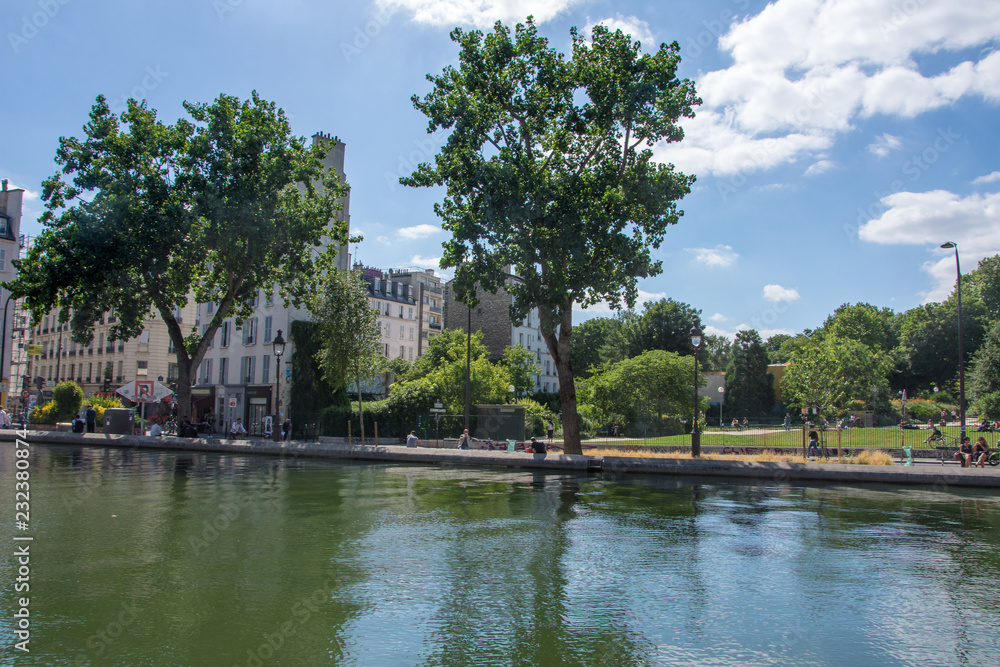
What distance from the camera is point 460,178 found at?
80.3ft

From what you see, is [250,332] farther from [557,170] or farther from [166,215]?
[557,170]

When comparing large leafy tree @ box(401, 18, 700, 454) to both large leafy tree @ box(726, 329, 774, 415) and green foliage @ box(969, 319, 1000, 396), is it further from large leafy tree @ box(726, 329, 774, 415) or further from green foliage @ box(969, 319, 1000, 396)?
large leafy tree @ box(726, 329, 774, 415)

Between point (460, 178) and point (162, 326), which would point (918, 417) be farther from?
point (162, 326)

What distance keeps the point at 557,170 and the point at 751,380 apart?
6373cm

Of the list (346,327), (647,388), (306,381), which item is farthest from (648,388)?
(346,327)

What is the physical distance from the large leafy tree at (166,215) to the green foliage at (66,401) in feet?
51.3

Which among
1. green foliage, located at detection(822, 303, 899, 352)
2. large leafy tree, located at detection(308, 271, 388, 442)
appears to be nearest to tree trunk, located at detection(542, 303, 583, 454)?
large leafy tree, located at detection(308, 271, 388, 442)

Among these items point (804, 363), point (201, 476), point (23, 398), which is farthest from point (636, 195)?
point (23, 398)

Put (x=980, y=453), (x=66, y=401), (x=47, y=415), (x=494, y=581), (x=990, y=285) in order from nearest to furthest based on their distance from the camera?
(x=494, y=581), (x=980, y=453), (x=47, y=415), (x=66, y=401), (x=990, y=285)

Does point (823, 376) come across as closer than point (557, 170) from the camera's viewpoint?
No

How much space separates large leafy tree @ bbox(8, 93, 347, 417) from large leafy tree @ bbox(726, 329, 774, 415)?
59.8m

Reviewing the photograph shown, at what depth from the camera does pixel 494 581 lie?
7.07m

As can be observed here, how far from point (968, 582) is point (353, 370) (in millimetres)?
28817

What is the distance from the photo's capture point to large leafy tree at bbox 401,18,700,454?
907 inches
